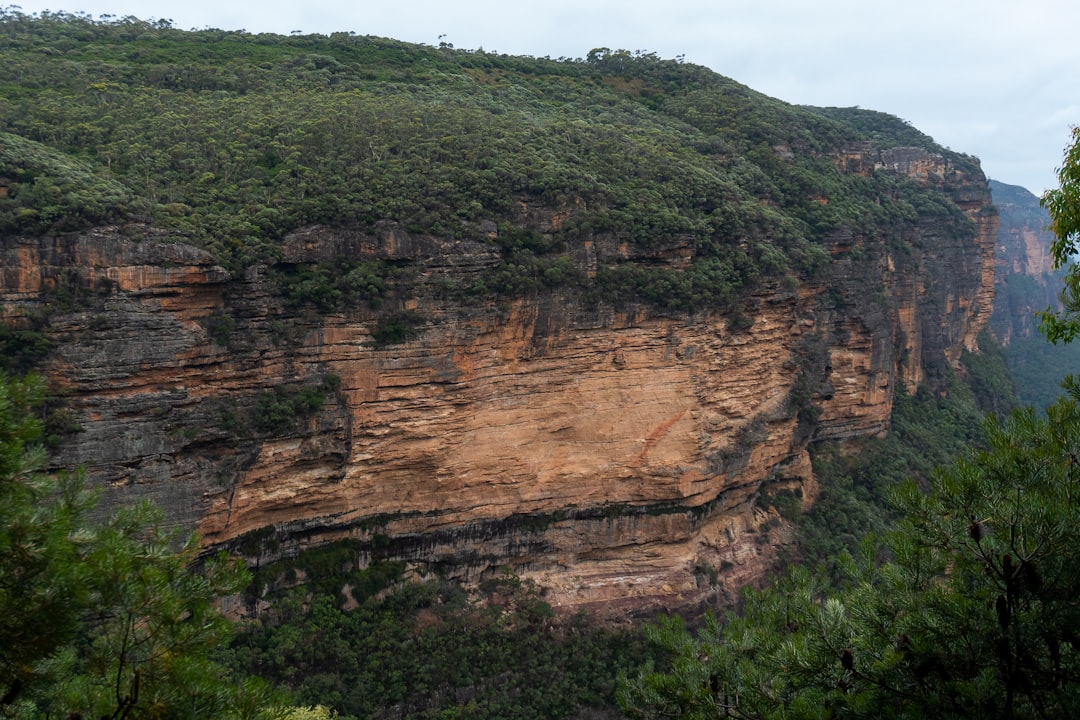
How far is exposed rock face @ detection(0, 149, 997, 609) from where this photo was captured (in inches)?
669

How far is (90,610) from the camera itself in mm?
4609

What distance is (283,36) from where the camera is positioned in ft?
114

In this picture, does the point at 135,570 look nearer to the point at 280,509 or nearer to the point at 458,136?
the point at 280,509

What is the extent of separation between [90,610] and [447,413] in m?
16.4

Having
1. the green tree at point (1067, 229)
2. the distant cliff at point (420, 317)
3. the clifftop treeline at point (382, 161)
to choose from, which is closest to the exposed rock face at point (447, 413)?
the distant cliff at point (420, 317)

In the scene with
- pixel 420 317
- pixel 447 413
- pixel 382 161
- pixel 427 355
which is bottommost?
pixel 447 413

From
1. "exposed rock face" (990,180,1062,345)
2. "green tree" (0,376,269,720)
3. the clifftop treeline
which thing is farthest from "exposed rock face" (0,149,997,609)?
"exposed rock face" (990,180,1062,345)

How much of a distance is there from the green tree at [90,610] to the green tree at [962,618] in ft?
11.6

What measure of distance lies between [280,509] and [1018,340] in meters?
71.7

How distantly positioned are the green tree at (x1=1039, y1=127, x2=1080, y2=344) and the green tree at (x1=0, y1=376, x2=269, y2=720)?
6.76 m

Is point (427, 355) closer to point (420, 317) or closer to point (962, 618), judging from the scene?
point (420, 317)

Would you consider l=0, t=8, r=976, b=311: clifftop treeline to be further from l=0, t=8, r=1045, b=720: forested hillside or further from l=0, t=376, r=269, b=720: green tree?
l=0, t=376, r=269, b=720: green tree

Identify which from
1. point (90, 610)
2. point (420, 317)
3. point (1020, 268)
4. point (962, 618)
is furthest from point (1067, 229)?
point (1020, 268)

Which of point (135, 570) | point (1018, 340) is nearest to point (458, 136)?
point (135, 570)
